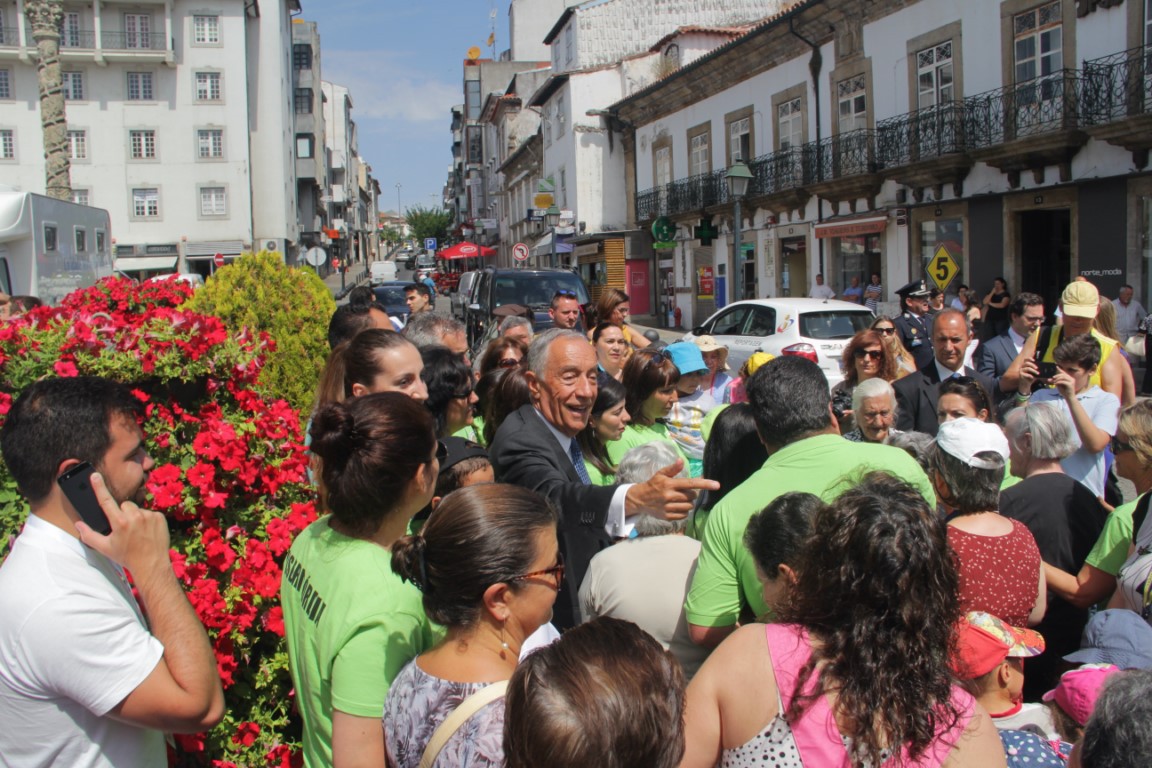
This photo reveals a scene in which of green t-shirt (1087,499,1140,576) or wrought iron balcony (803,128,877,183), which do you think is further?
wrought iron balcony (803,128,877,183)

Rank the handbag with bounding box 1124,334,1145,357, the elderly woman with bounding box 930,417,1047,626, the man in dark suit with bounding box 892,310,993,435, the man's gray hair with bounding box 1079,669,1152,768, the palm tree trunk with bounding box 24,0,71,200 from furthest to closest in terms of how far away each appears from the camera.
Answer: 1. the handbag with bounding box 1124,334,1145,357
2. the palm tree trunk with bounding box 24,0,71,200
3. the man in dark suit with bounding box 892,310,993,435
4. the elderly woman with bounding box 930,417,1047,626
5. the man's gray hair with bounding box 1079,669,1152,768

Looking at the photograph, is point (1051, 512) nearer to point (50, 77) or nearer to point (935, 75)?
point (50, 77)

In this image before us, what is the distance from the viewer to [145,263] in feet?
135

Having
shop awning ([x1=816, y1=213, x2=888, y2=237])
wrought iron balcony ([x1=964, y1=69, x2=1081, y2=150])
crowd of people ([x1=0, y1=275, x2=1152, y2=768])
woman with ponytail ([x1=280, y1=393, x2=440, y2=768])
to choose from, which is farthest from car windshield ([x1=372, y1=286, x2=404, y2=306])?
woman with ponytail ([x1=280, y1=393, x2=440, y2=768])

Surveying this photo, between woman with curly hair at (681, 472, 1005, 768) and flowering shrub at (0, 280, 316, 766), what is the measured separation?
71.0 inches

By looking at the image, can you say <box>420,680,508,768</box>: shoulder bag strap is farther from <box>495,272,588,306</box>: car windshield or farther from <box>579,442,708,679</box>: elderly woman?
<box>495,272,588,306</box>: car windshield

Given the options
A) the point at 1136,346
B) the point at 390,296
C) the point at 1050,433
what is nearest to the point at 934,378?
the point at 1050,433

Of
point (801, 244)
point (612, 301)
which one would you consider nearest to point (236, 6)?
point (801, 244)

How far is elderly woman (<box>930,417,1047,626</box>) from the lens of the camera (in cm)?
302

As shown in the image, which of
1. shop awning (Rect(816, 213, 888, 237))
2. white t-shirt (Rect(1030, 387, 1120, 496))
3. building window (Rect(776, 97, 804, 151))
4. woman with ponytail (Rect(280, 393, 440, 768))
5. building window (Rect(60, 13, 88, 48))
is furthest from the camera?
building window (Rect(60, 13, 88, 48))

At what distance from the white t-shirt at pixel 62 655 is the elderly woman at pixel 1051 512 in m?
3.17

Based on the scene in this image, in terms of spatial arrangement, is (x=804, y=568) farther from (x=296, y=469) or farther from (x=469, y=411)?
(x=469, y=411)

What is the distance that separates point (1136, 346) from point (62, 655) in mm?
14625

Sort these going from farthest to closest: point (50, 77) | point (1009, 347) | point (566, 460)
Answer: point (50, 77)
point (1009, 347)
point (566, 460)
